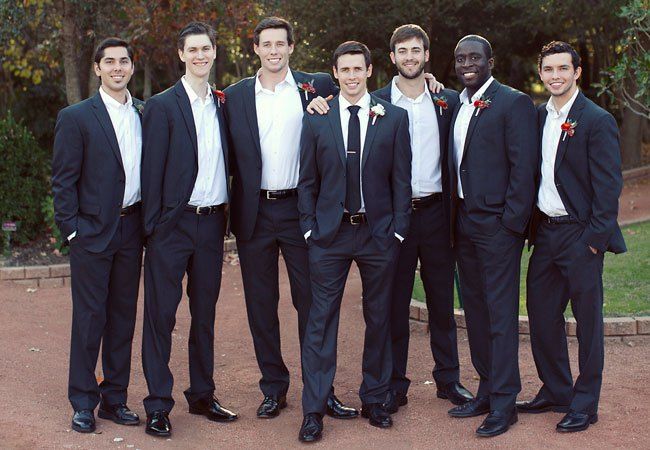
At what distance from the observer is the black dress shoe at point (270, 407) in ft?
22.4

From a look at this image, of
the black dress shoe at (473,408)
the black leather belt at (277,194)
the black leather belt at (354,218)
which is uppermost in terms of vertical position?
the black leather belt at (277,194)

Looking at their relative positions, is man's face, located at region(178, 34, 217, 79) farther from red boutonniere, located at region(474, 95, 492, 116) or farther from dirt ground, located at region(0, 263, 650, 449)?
dirt ground, located at region(0, 263, 650, 449)

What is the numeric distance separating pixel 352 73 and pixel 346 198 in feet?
2.59

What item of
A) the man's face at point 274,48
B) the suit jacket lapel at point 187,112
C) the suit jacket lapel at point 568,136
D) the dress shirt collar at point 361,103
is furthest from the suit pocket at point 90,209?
the suit jacket lapel at point 568,136

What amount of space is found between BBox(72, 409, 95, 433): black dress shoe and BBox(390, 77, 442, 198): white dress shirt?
8.30ft

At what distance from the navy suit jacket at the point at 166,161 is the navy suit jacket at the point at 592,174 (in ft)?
7.55

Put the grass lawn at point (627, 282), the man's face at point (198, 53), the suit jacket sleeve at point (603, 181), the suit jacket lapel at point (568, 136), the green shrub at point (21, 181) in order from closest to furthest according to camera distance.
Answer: the suit jacket sleeve at point (603, 181), the suit jacket lapel at point (568, 136), the man's face at point (198, 53), the grass lawn at point (627, 282), the green shrub at point (21, 181)

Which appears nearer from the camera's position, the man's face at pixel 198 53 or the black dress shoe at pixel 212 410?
the man's face at pixel 198 53

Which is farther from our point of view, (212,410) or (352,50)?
(212,410)

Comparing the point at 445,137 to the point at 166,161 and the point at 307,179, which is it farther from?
the point at 166,161

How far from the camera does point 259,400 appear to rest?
23.7 feet

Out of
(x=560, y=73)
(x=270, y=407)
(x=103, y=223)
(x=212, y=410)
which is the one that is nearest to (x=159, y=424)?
(x=212, y=410)

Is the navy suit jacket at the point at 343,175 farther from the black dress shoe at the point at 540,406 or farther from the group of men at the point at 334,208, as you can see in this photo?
the black dress shoe at the point at 540,406

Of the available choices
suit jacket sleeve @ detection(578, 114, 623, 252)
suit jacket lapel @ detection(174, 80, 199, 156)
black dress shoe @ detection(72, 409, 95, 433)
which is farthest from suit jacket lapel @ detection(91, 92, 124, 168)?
suit jacket sleeve @ detection(578, 114, 623, 252)
